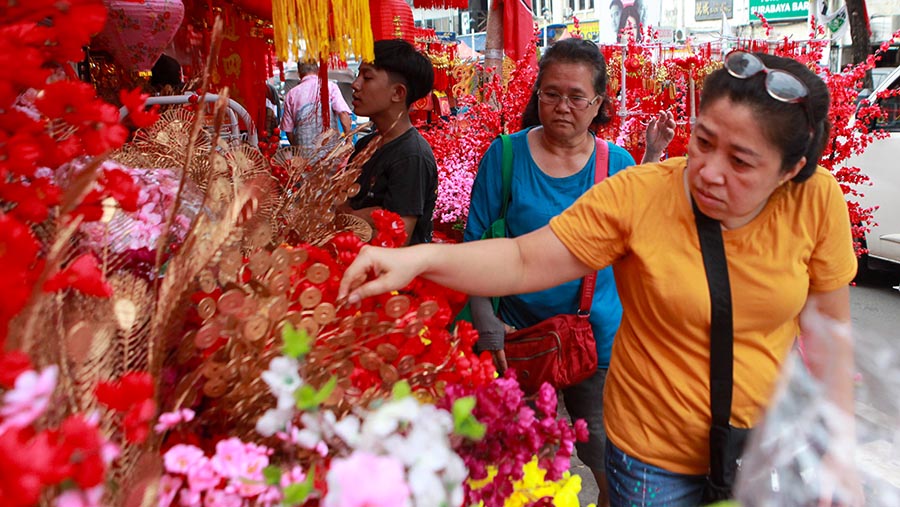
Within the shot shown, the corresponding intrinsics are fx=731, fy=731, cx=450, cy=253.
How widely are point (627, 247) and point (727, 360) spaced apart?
291 mm

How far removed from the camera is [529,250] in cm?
146

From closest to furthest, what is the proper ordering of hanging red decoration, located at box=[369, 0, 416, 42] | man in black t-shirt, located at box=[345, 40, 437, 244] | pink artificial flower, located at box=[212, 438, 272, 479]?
pink artificial flower, located at box=[212, 438, 272, 479], man in black t-shirt, located at box=[345, 40, 437, 244], hanging red decoration, located at box=[369, 0, 416, 42]

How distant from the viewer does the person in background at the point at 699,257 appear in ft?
4.17

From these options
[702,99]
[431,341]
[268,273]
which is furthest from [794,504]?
[702,99]

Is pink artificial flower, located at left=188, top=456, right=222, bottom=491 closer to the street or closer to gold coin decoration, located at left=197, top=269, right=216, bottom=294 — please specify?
gold coin decoration, located at left=197, top=269, right=216, bottom=294

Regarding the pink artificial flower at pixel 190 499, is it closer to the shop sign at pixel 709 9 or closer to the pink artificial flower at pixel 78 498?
the pink artificial flower at pixel 78 498

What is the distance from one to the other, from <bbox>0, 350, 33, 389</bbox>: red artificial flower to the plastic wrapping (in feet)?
2.44

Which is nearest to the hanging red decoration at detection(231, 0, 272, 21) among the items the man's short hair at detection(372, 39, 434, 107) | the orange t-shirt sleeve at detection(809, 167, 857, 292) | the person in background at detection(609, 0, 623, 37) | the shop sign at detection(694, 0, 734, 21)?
the man's short hair at detection(372, 39, 434, 107)

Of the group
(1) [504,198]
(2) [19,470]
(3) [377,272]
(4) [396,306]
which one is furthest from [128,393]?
(1) [504,198]

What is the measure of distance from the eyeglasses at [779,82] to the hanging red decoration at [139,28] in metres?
1.91

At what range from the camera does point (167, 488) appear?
738 millimetres

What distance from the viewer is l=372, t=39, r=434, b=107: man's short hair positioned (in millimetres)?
2531

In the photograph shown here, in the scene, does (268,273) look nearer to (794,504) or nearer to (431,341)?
(431,341)

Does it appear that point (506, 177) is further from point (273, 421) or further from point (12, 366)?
point (12, 366)
